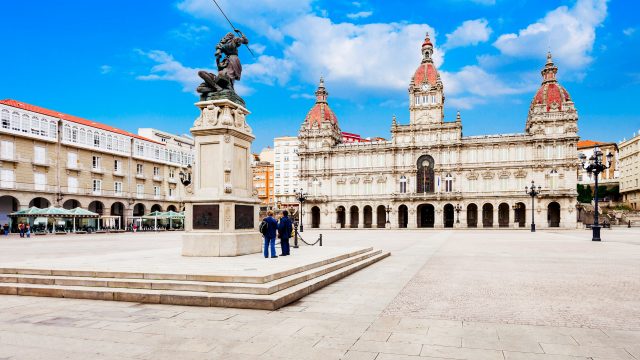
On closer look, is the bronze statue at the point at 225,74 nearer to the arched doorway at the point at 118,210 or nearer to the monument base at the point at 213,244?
the monument base at the point at 213,244

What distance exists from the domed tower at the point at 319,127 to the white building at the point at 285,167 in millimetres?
27331

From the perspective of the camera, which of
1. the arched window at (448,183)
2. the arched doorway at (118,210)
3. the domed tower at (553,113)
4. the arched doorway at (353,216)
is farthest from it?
the arched doorway at (353,216)

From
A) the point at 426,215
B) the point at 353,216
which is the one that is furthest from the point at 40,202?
the point at 426,215

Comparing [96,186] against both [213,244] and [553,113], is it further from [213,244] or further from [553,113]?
[553,113]

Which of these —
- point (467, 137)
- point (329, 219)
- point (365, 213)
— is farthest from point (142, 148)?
point (467, 137)

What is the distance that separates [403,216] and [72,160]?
164 ft

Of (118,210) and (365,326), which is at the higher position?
(365,326)

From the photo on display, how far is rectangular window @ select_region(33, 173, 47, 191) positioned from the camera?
45.2m

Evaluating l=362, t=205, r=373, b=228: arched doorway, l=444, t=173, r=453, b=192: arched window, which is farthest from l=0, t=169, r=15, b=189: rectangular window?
l=444, t=173, r=453, b=192: arched window

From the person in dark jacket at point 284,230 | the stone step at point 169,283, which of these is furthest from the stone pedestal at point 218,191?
the stone step at point 169,283

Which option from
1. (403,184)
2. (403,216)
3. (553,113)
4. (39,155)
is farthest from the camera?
(403,216)

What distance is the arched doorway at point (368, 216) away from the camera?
74.8m

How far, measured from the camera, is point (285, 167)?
110 m

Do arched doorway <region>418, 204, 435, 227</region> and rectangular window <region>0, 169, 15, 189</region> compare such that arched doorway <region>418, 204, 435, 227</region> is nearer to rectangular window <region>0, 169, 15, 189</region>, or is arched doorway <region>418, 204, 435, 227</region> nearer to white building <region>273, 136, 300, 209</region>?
white building <region>273, 136, 300, 209</region>
